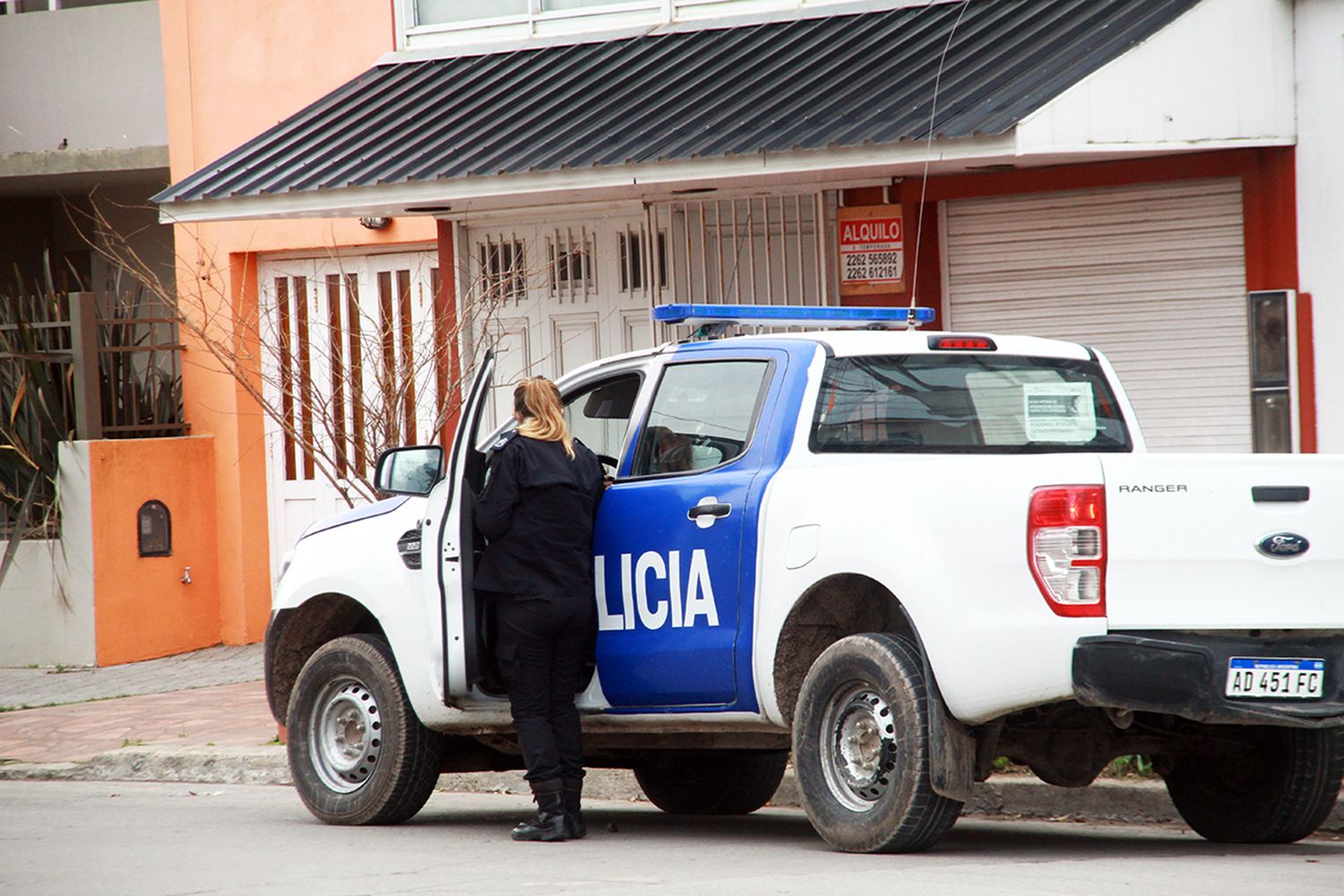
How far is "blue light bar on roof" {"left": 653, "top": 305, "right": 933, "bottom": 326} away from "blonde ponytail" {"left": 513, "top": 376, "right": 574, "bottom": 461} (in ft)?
1.72

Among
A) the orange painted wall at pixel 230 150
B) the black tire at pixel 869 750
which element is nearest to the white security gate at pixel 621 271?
the orange painted wall at pixel 230 150

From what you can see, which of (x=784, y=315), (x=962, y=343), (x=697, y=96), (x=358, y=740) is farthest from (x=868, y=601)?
(x=697, y=96)

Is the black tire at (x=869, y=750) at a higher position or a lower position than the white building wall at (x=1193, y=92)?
lower

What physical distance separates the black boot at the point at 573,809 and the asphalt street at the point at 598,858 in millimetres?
65

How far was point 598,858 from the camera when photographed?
24.3 feet

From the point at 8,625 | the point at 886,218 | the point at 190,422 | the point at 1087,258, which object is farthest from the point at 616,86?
the point at 8,625

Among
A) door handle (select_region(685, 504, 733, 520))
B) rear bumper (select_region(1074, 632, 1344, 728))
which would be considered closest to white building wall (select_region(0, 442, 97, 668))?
door handle (select_region(685, 504, 733, 520))

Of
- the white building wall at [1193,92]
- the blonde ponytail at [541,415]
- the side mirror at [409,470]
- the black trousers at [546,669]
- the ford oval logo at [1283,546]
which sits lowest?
the black trousers at [546,669]

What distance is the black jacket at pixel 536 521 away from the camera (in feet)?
25.6

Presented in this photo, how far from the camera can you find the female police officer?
779 cm

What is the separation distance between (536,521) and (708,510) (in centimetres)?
69

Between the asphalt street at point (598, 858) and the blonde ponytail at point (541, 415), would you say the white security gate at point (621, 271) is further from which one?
the blonde ponytail at point (541, 415)

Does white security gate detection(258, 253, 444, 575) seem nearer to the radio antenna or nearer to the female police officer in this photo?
the radio antenna

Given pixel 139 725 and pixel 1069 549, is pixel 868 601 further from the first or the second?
pixel 139 725
